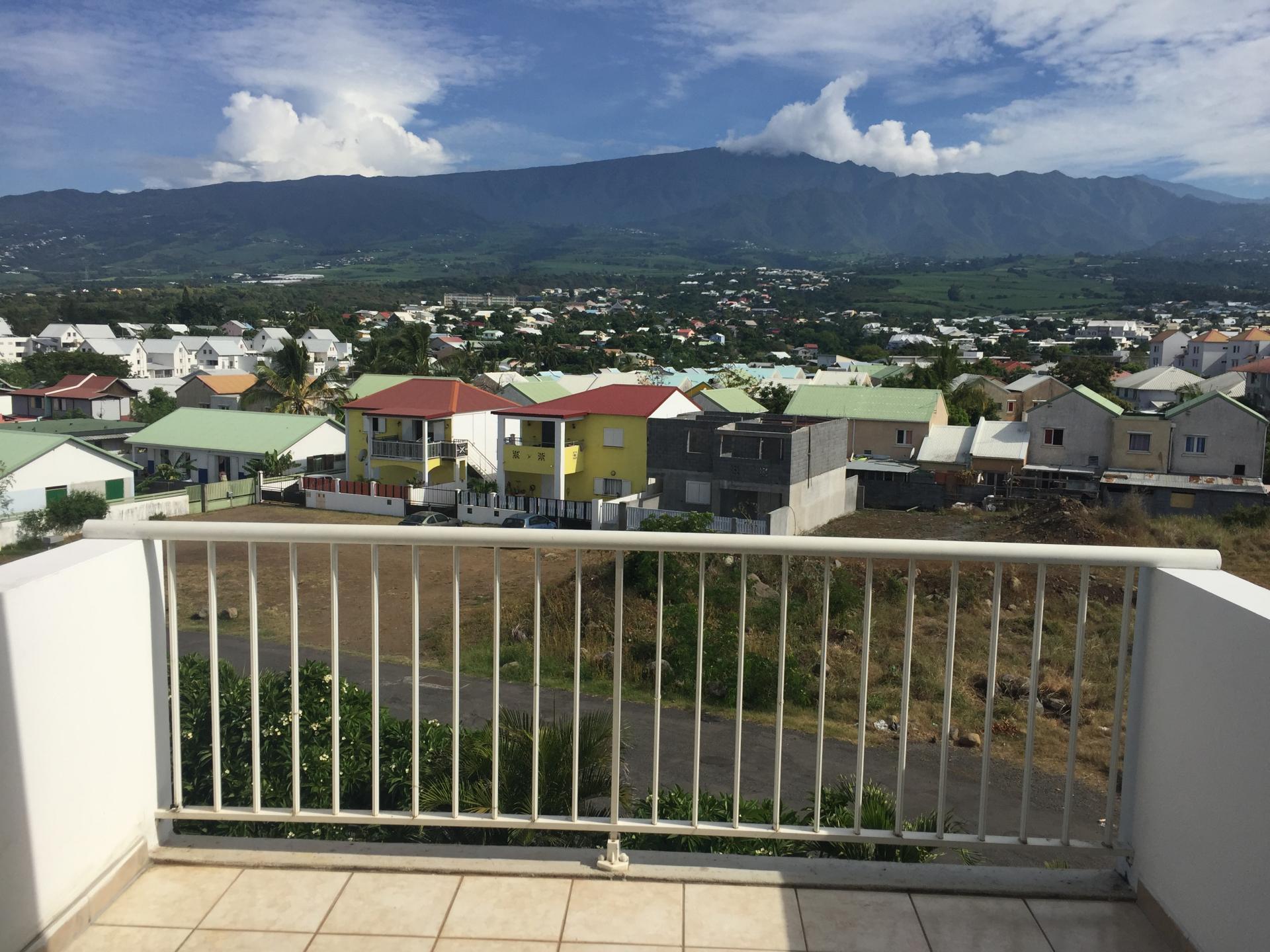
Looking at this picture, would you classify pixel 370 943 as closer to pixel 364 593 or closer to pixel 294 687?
pixel 294 687

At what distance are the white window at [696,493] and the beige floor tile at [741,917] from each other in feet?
73.8

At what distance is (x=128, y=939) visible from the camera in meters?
2.38

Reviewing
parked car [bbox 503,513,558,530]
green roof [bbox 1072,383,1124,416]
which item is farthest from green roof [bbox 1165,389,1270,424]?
parked car [bbox 503,513,558,530]

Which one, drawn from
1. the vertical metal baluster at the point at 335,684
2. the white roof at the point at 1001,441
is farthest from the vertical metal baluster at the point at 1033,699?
the white roof at the point at 1001,441

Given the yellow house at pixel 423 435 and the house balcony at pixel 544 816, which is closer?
the house balcony at pixel 544 816

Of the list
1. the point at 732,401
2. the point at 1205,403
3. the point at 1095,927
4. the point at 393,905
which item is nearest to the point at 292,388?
the point at 732,401

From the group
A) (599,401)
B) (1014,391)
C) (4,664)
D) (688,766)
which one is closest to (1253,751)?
(4,664)

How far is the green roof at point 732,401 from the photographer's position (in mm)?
35250

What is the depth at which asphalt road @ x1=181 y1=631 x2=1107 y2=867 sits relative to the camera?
7.25 metres

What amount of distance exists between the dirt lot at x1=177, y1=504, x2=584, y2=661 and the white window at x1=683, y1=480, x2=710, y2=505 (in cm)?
538

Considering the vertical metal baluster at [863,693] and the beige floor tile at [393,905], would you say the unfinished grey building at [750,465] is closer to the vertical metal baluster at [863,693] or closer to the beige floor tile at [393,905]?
the vertical metal baluster at [863,693]

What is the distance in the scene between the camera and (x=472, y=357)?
6125 centimetres

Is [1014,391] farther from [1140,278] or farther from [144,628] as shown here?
[1140,278]

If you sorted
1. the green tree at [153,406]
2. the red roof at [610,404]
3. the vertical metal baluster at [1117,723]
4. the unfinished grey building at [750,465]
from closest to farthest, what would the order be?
the vertical metal baluster at [1117,723] < the unfinished grey building at [750,465] < the red roof at [610,404] < the green tree at [153,406]
